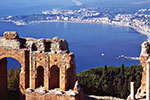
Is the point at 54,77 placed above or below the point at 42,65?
below

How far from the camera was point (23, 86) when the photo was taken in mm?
16031

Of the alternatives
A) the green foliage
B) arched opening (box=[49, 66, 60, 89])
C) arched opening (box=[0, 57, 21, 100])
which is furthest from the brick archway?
the green foliage

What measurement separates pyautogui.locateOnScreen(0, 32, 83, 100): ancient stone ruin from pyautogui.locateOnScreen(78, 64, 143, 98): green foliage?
6625 millimetres

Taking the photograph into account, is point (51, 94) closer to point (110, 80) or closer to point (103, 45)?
point (110, 80)

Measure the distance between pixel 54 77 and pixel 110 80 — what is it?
10860 mm

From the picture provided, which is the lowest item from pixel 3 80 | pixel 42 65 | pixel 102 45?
pixel 102 45

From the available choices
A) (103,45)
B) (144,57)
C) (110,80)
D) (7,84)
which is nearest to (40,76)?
(7,84)

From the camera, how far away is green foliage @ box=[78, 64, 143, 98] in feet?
74.8

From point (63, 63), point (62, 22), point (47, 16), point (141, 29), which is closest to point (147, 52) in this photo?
point (63, 63)

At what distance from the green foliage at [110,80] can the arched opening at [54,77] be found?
634 centimetres

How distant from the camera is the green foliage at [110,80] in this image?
22812 mm

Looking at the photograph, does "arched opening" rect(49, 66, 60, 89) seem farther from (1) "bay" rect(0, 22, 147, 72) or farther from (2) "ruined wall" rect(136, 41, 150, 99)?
(1) "bay" rect(0, 22, 147, 72)

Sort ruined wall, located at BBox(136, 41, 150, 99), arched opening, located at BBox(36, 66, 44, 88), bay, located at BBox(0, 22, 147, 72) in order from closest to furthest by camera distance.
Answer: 1. ruined wall, located at BBox(136, 41, 150, 99)
2. arched opening, located at BBox(36, 66, 44, 88)
3. bay, located at BBox(0, 22, 147, 72)

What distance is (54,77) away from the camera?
52.2ft
